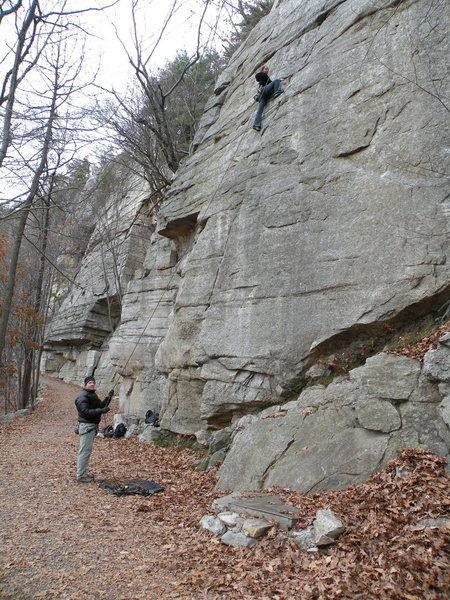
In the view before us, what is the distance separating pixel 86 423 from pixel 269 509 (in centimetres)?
423

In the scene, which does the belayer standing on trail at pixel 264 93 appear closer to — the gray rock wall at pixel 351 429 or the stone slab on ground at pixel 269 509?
the gray rock wall at pixel 351 429

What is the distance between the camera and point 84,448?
7957 millimetres

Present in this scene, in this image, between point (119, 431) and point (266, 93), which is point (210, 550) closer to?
point (119, 431)

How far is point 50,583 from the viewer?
13.1ft

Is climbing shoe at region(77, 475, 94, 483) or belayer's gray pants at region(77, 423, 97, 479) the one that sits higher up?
belayer's gray pants at region(77, 423, 97, 479)

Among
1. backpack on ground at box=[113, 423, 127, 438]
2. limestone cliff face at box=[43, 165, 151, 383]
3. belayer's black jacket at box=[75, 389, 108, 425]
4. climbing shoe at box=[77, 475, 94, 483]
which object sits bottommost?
backpack on ground at box=[113, 423, 127, 438]

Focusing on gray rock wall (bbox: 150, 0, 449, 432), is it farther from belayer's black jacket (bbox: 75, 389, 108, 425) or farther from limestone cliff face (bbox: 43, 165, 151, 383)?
limestone cliff face (bbox: 43, 165, 151, 383)

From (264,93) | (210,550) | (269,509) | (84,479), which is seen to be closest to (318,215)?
(264,93)

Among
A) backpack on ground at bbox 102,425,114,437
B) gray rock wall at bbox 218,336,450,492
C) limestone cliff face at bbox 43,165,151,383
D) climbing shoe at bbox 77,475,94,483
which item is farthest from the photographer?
limestone cliff face at bbox 43,165,151,383

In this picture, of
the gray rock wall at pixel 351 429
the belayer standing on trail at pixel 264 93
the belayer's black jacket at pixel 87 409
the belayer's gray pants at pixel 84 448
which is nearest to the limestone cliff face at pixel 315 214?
the belayer standing on trail at pixel 264 93

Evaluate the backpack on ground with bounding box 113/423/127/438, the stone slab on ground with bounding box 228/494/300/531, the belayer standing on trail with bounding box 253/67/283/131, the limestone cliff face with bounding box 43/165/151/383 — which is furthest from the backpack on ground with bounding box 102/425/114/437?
the limestone cliff face with bounding box 43/165/151/383

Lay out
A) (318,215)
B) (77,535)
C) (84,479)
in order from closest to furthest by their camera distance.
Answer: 1. (77,535)
2. (84,479)
3. (318,215)

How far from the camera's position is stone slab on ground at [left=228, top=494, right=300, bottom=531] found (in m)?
4.96

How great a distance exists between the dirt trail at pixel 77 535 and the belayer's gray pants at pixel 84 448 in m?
0.29
